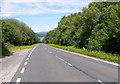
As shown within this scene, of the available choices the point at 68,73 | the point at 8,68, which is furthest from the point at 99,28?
the point at 68,73

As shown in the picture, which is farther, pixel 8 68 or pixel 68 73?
pixel 8 68

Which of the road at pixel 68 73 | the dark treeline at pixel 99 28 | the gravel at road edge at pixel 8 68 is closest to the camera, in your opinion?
the road at pixel 68 73

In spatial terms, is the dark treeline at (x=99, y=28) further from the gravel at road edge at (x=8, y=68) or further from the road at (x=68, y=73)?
the gravel at road edge at (x=8, y=68)

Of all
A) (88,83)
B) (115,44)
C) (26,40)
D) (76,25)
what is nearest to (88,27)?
(76,25)

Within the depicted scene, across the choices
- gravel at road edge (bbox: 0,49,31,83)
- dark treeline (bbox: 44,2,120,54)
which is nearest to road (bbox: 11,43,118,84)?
gravel at road edge (bbox: 0,49,31,83)

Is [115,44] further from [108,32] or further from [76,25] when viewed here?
[76,25]

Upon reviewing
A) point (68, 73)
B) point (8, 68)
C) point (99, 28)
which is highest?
point (99, 28)

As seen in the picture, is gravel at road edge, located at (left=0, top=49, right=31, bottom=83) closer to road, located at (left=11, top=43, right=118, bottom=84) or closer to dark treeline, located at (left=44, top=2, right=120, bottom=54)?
road, located at (left=11, top=43, right=118, bottom=84)

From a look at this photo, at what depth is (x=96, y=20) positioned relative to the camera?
41.4 metres

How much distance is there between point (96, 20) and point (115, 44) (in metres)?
13.7

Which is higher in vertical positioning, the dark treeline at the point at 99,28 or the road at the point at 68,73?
the dark treeline at the point at 99,28

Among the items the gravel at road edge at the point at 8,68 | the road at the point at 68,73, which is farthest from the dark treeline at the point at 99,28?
the gravel at road edge at the point at 8,68

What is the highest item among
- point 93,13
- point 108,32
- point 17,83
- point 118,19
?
point 93,13

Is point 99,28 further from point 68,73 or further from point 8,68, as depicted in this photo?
point 68,73
